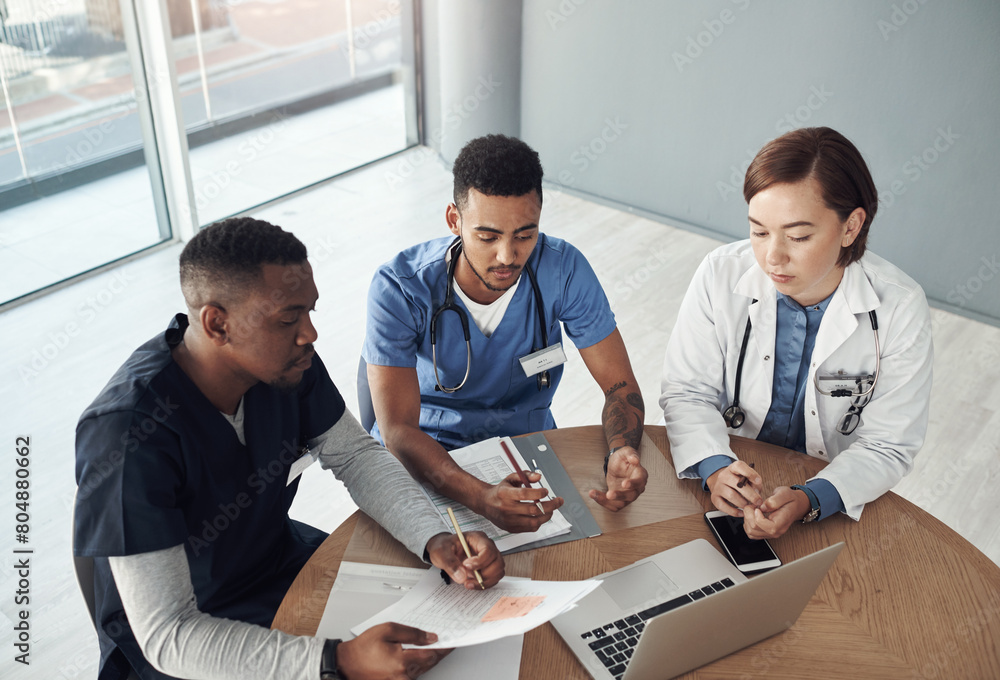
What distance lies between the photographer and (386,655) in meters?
1.15

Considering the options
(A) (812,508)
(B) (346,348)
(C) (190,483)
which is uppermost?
(C) (190,483)

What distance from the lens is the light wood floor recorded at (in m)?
2.49

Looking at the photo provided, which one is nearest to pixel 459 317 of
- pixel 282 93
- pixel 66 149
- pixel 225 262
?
pixel 225 262

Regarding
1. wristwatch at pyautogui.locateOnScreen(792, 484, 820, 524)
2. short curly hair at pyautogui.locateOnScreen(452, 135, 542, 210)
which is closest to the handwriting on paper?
wristwatch at pyautogui.locateOnScreen(792, 484, 820, 524)

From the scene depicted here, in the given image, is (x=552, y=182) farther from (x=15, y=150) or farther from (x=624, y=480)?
(x=624, y=480)

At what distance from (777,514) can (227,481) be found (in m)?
0.99

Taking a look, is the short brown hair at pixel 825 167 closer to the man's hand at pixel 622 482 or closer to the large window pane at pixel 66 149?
the man's hand at pixel 622 482

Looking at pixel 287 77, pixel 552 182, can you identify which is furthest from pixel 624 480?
pixel 287 77

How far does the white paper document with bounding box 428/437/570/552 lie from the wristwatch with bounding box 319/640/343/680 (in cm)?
36

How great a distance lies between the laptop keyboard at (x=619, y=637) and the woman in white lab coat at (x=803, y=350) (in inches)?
11.0

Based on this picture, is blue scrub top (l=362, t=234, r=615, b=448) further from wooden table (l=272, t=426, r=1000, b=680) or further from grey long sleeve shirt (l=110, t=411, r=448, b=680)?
grey long sleeve shirt (l=110, t=411, r=448, b=680)

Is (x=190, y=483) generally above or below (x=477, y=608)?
above

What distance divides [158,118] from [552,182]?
2267 millimetres

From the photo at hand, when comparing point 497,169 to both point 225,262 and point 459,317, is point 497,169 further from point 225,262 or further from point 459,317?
point 225,262
